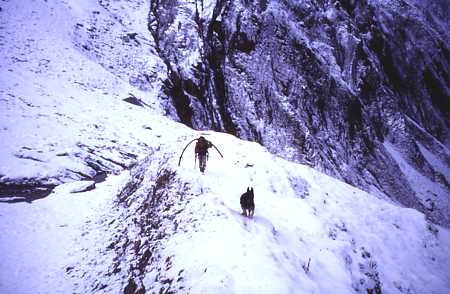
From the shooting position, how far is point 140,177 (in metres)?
12.0

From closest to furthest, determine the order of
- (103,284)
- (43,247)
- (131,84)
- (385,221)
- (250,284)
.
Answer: (250,284) → (103,284) → (43,247) → (385,221) → (131,84)

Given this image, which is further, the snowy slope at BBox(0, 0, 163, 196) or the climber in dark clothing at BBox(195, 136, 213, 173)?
the snowy slope at BBox(0, 0, 163, 196)

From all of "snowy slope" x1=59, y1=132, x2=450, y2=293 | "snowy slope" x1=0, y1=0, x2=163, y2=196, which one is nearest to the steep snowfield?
"snowy slope" x1=59, y1=132, x2=450, y2=293

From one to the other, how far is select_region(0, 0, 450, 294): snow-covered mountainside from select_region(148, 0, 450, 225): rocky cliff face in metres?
0.18

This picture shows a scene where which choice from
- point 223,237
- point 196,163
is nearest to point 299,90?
point 196,163

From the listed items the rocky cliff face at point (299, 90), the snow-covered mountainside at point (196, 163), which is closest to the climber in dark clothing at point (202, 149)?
the snow-covered mountainside at point (196, 163)

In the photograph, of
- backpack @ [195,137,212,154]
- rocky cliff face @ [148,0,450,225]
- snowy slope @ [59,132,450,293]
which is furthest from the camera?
rocky cliff face @ [148,0,450,225]

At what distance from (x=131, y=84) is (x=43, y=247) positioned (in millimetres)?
18482

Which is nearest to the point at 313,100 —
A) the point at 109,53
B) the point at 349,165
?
the point at 349,165

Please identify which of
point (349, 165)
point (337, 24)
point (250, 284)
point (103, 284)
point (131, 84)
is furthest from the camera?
point (337, 24)

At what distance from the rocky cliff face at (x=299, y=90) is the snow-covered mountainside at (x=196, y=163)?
0.18 m

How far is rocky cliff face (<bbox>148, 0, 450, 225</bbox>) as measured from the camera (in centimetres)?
2964

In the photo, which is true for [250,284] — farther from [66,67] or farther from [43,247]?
[66,67]

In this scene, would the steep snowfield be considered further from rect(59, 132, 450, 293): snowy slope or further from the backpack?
the backpack
